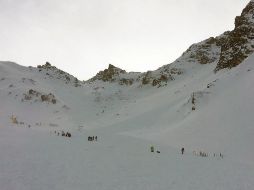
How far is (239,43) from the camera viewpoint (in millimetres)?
72625

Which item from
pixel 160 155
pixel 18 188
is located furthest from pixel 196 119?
pixel 18 188

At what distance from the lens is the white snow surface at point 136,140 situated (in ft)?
72.7

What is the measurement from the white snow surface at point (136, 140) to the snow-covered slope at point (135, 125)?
0.11 meters

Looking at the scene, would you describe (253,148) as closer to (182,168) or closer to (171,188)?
(182,168)

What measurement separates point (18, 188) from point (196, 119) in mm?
36566

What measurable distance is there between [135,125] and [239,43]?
96.2ft

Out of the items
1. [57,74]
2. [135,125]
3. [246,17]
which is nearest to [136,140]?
[135,125]

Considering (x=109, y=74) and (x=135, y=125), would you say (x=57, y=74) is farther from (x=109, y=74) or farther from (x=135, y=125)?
(x=135, y=125)

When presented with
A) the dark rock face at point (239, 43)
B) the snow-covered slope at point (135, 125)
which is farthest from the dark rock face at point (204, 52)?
the dark rock face at point (239, 43)

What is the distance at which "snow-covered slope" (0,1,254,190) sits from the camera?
75.8 ft

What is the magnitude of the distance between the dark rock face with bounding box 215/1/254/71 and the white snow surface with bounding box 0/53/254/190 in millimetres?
3513

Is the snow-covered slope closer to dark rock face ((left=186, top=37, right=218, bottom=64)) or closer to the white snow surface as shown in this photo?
the white snow surface

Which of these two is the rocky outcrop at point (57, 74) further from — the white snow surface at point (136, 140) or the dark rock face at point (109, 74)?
the white snow surface at point (136, 140)

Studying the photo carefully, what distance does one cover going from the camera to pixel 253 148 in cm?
3497
